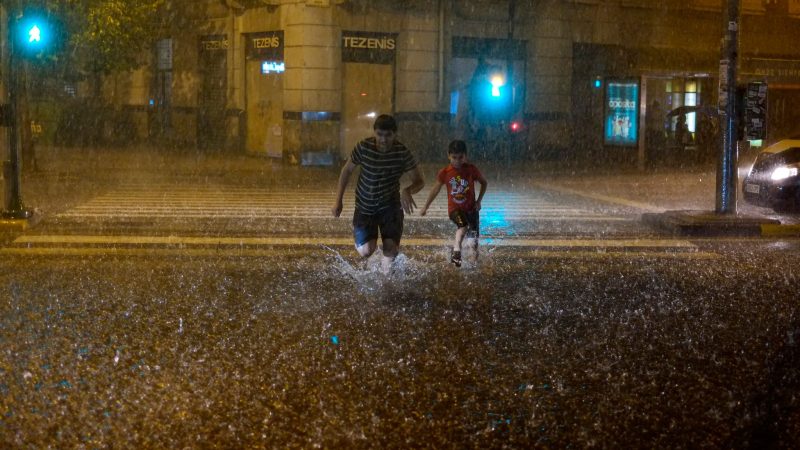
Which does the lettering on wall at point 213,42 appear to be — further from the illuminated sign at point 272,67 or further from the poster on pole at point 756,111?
the poster on pole at point 756,111

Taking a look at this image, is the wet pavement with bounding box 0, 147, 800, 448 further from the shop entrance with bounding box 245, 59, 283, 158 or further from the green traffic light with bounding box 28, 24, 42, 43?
the shop entrance with bounding box 245, 59, 283, 158

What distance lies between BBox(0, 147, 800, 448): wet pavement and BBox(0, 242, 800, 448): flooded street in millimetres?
22

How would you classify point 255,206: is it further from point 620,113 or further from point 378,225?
point 620,113

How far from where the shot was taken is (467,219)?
10.8m

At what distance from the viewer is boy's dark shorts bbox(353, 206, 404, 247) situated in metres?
9.68

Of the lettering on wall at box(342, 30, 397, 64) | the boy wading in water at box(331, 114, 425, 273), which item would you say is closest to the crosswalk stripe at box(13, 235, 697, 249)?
the boy wading in water at box(331, 114, 425, 273)

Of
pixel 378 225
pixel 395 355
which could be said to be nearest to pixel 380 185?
pixel 378 225

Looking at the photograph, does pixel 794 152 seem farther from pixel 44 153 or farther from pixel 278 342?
pixel 44 153

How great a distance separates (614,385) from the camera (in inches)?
255

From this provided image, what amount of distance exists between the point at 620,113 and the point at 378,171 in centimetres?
1929

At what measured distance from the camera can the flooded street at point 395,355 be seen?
5.64 metres

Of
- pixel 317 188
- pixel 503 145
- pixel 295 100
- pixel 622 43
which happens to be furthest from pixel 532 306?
pixel 622 43

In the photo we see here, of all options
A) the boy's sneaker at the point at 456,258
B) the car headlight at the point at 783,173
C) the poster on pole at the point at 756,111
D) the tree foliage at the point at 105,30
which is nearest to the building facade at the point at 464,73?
the tree foliage at the point at 105,30

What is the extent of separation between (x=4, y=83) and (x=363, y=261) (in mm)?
6427
